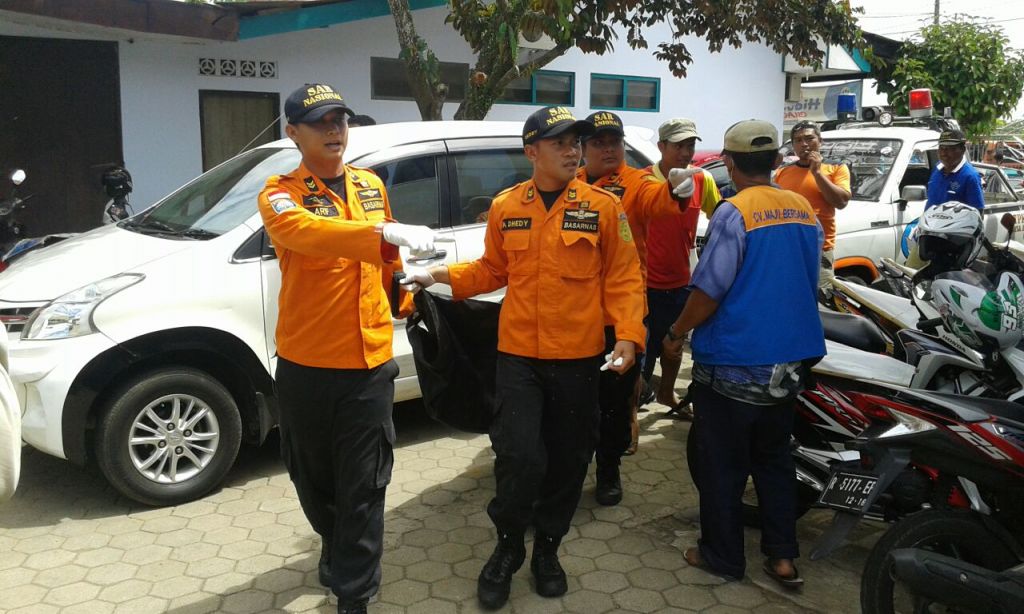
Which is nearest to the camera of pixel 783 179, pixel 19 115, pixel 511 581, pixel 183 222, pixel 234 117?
pixel 511 581

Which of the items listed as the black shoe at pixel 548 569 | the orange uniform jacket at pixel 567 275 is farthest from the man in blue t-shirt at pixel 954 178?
the black shoe at pixel 548 569

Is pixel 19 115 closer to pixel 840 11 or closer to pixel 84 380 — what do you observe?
pixel 84 380

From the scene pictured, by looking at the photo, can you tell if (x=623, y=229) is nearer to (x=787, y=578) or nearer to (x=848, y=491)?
(x=848, y=491)

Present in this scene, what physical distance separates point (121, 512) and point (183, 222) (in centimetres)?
155

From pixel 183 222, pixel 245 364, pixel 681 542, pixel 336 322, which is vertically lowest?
pixel 681 542

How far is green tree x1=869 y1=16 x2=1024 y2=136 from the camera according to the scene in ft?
45.3

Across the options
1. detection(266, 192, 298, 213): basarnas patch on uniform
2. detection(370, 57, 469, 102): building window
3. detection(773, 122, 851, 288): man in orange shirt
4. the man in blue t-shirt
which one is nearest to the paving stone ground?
detection(266, 192, 298, 213): basarnas patch on uniform

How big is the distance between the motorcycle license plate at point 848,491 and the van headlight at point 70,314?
316cm

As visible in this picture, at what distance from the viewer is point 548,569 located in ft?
11.2

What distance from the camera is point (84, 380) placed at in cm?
391

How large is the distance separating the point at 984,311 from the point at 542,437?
1.74 m

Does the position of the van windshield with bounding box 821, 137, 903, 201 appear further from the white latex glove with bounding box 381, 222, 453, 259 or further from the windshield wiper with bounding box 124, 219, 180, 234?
the white latex glove with bounding box 381, 222, 453, 259

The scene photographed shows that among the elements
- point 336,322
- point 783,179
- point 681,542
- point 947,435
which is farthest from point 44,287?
point 783,179

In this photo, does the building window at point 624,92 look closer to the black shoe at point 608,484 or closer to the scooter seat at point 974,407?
the black shoe at point 608,484
